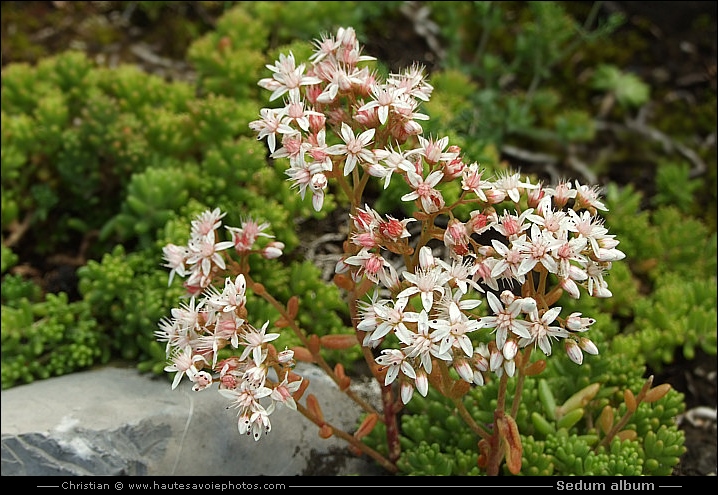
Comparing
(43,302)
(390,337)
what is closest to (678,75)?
(390,337)

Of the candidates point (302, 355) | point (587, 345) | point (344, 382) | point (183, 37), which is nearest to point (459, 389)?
point (587, 345)

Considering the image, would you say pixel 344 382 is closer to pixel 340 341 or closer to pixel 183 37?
pixel 340 341

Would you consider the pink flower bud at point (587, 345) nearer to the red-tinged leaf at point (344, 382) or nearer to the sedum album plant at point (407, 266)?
the sedum album plant at point (407, 266)

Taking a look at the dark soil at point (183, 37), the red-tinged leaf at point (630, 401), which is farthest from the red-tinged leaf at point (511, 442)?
the dark soil at point (183, 37)

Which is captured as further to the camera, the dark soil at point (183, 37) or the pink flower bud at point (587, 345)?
the dark soil at point (183, 37)

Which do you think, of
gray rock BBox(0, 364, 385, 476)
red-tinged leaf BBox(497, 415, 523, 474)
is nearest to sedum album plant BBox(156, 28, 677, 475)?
red-tinged leaf BBox(497, 415, 523, 474)
